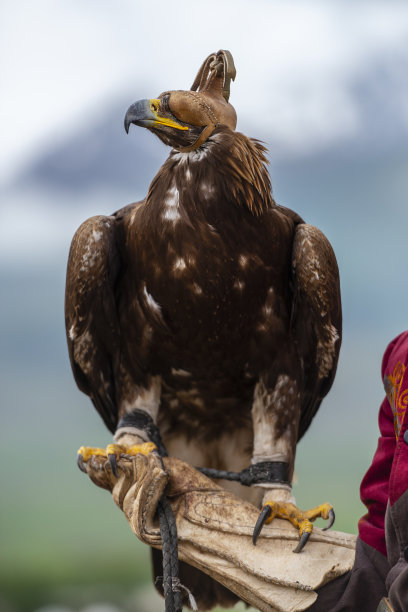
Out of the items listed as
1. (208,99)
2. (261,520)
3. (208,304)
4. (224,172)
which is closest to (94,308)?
(208,304)

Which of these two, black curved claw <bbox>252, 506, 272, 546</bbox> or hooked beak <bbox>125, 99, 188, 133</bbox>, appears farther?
hooked beak <bbox>125, 99, 188, 133</bbox>

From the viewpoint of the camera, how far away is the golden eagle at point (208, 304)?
2311 mm

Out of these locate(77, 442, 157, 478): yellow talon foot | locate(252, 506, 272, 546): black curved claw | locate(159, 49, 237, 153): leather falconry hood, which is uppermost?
locate(159, 49, 237, 153): leather falconry hood

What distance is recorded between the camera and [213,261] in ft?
7.58

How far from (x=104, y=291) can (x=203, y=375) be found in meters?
0.43

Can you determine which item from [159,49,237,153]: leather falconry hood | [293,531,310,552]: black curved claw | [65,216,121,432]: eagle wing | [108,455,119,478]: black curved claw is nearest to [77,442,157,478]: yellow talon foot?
[108,455,119,478]: black curved claw

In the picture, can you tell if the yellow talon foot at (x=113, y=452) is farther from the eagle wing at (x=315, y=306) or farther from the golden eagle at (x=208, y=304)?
the eagle wing at (x=315, y=306)

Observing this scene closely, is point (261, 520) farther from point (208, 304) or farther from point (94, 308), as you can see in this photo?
point (94, 308)

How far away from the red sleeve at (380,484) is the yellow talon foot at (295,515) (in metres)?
0.39

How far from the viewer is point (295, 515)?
223 centimetres

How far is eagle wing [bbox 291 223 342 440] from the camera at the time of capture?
2.42 meters

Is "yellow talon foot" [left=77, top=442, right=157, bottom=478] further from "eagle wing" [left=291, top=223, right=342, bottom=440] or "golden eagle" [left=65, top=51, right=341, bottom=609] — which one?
"eagle wing" [left=291, top=223, right=342, bottom=440]

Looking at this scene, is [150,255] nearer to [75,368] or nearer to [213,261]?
[213,261]

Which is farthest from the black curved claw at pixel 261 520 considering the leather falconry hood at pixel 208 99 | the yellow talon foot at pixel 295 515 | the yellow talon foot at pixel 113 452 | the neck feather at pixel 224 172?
the leather falconry hood at pixel 208 99
